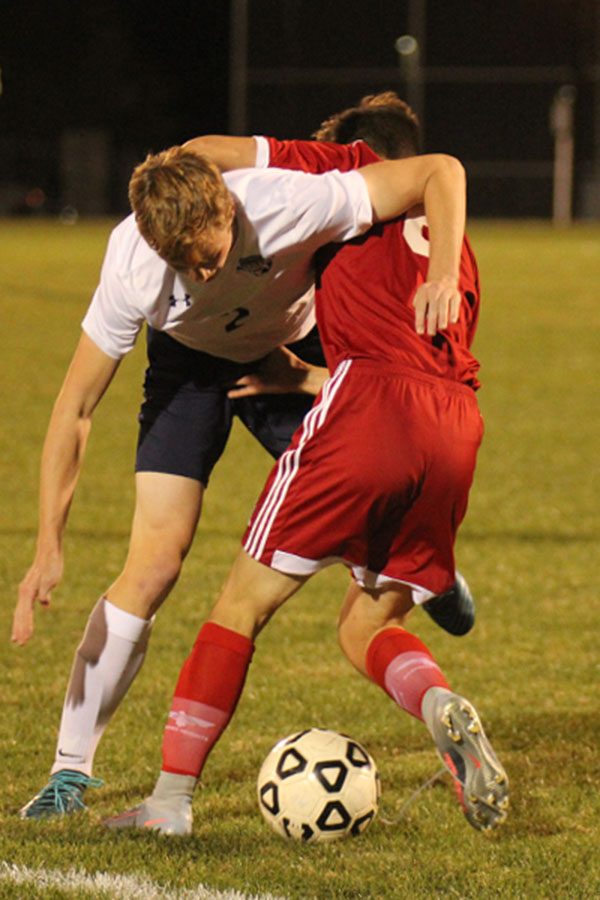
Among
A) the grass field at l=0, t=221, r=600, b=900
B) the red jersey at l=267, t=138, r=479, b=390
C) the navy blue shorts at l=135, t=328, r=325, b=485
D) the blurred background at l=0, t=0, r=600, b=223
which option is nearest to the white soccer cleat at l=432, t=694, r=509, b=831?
the grass field at l=0, t=221, r=600, b=900

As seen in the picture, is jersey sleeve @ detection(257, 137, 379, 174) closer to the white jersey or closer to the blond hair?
the white jersey

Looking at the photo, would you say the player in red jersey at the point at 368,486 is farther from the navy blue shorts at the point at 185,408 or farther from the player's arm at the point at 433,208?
the navy blue shorts at the point at 185,408

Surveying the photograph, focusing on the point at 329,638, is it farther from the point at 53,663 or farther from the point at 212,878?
the point at 212,878

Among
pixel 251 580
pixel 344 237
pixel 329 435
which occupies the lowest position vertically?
pixel 251 580

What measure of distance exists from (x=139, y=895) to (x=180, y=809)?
0.40 meters

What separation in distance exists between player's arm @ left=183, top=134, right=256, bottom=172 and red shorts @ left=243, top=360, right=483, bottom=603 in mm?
590

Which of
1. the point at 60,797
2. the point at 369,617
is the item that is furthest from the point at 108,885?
the point at 369,617

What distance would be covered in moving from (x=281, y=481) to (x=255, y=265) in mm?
527

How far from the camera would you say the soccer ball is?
13.1ft

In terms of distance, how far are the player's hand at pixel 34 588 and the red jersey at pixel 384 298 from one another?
814 millimetres

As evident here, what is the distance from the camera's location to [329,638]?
6246 millimetres

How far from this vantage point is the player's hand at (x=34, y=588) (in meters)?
4.08

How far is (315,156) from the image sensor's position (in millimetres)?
4305

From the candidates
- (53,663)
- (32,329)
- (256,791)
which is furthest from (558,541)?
(32,329)
